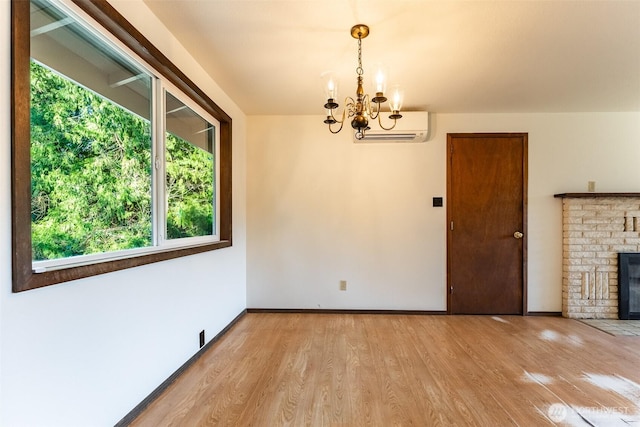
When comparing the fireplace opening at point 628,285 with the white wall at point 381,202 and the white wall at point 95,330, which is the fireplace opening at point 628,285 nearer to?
the white wall at point 381,202

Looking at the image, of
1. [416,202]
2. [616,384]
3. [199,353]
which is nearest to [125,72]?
[199,353]

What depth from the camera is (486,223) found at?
3633 millimetres

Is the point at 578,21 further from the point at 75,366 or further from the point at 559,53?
the point at 75,366

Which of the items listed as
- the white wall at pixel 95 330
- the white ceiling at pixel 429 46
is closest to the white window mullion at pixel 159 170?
the white wall at pixel 95 330

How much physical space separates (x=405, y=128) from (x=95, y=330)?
326cm

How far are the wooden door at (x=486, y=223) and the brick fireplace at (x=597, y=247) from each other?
522 mm

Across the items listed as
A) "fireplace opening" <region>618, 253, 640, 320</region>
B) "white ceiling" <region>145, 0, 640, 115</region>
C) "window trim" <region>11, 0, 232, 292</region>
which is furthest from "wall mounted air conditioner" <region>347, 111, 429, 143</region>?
"fireplace opening" <region>618, 253, 640, 320</region>

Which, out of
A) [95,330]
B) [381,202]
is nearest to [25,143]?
[95,330]

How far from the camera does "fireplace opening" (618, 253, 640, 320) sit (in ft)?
11.3

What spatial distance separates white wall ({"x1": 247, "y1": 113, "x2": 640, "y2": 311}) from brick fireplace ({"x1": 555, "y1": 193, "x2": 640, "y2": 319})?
15 cm

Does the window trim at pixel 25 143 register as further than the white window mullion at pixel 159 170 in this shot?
No

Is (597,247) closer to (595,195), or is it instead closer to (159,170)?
(595,195)

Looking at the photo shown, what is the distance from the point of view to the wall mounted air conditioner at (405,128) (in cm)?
346

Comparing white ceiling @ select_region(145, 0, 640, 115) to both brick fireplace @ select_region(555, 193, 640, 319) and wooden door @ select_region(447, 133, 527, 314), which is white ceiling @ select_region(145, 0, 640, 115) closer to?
wooden door @ select_region(447, 133, 527, 314)
